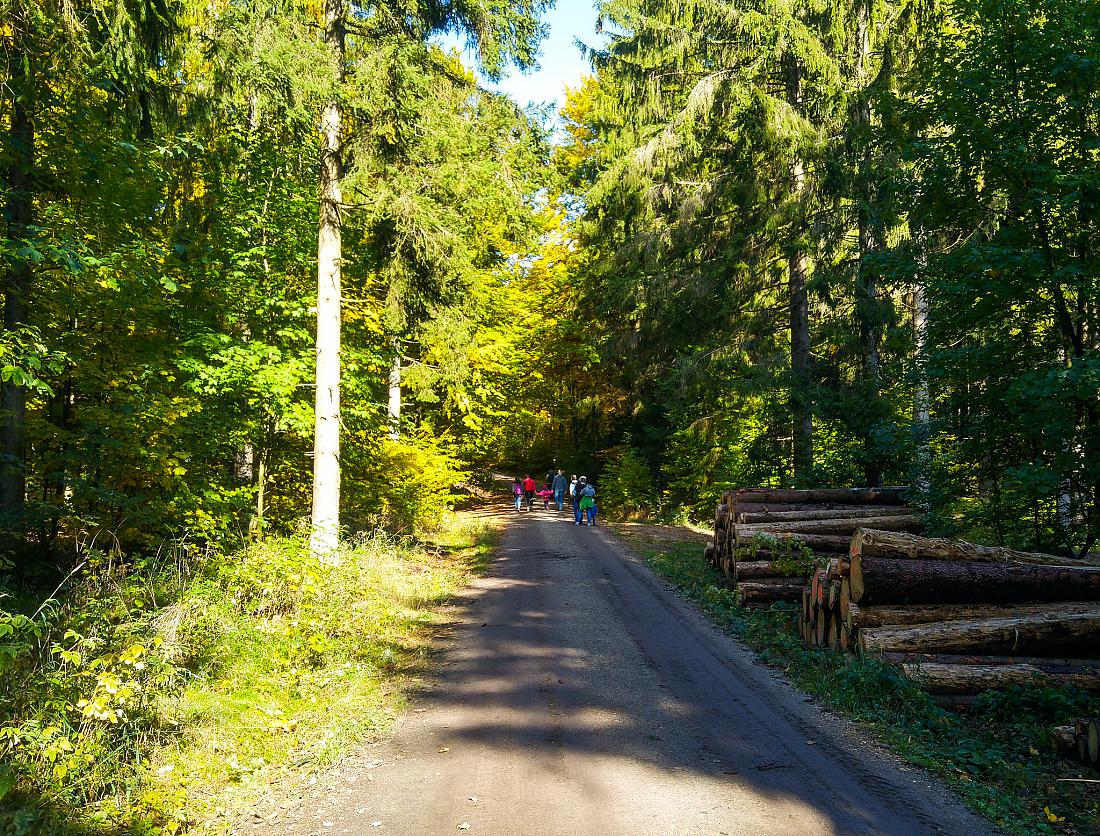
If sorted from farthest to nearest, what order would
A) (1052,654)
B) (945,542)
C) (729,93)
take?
(729,93), (945,542), (1052,654)

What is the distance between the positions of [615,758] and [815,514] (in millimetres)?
9069

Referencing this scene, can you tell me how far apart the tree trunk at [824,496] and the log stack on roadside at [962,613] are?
5.28m

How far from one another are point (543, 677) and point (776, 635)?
155 inches

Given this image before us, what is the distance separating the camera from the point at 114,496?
9.98 m

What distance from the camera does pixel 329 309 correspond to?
453 inches

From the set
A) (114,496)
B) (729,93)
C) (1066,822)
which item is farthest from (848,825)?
(729,93)

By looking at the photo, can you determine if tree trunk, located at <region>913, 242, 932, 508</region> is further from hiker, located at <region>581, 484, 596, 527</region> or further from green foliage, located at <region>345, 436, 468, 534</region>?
hiker, located at <region>581, 484, 596, 527</region>

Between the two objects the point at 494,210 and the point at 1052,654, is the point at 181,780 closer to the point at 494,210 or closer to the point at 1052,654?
the point at 1052,654

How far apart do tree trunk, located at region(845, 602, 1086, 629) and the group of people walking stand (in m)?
16.0

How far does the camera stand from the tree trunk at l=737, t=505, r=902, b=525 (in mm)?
12812

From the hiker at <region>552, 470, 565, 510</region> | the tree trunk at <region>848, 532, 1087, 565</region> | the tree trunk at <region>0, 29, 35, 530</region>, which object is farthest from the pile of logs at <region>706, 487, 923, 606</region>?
the hiker at <region>552, 470, 565, 510</region>

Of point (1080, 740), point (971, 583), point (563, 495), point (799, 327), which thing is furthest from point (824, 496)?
point (563, 495)

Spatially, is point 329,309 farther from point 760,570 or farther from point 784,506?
point 784,506

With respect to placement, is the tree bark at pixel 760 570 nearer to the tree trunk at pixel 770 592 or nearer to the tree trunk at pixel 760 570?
the tree trunk at pixel 760 570
